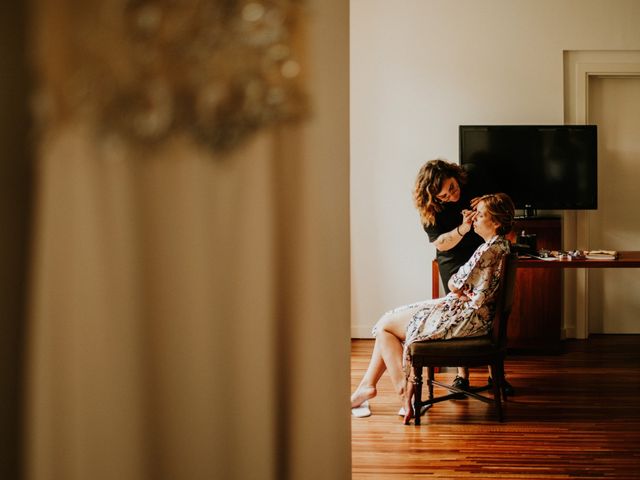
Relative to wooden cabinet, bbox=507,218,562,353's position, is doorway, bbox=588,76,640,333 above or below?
above

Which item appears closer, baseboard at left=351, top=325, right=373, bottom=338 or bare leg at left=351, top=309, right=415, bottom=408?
bare leg at left=351, top=309, right=415, bottom=408

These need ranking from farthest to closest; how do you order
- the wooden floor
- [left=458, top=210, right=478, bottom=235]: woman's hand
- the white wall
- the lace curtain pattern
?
1. the white wall
2. [left=458, top=210, right=478, bottom=235]: woman's hand
3. the wooden floor
4. the lace curtain pattern

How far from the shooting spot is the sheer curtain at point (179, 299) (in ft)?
3.79

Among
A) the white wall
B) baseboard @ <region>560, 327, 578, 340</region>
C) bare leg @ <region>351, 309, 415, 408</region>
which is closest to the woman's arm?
bare leg @ <region>351, 309, 415, 408</region>

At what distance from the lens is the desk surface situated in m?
3.63

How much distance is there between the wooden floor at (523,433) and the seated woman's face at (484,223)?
937mm

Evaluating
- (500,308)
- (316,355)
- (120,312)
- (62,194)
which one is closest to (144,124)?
(62,194)

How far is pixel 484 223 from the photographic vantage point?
3090 mm

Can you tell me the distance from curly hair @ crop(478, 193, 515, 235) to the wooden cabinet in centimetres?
159

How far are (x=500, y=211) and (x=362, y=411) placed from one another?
4.04 ft

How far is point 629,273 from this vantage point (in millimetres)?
5195

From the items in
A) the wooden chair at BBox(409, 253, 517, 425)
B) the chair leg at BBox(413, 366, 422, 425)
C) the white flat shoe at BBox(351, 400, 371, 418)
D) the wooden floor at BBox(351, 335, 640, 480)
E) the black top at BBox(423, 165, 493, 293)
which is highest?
the black top at BBox(423, 165, 493, 293)

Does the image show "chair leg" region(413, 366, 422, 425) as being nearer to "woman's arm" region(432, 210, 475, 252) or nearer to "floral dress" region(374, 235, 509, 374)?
"floral dress" region(374, 235, 509, 374)

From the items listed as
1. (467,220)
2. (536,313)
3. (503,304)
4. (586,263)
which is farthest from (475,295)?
(536,313)
